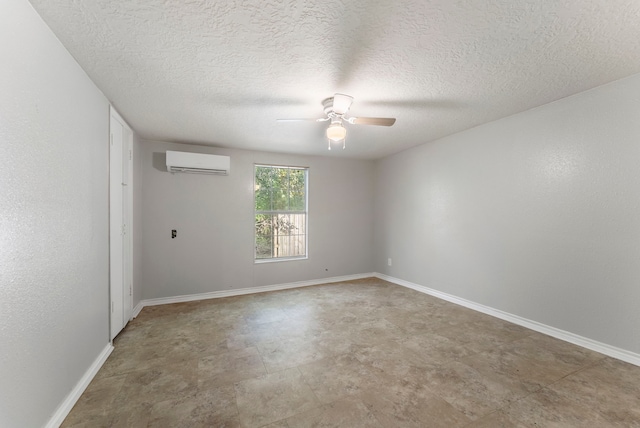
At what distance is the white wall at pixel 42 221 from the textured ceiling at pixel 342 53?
271 mm

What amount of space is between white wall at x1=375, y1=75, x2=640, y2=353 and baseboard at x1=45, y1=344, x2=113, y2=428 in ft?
13.8

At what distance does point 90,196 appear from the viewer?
2084mm

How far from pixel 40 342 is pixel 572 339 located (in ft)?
14.1

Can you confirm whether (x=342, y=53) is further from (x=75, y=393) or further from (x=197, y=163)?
(x=75, y=393)

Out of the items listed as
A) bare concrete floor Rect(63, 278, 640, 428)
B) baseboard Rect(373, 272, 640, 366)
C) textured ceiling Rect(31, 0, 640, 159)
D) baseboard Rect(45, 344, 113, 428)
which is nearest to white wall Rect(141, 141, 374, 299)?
bare concrete floor Rect(63, 278, 640, 428)

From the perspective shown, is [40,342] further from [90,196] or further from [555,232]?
[555,232]

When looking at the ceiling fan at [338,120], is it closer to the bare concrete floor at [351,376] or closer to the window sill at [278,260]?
the bare concrete floor at [351,376]

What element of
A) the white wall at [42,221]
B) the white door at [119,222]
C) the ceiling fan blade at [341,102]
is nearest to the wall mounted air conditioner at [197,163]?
the white door at [119,222]

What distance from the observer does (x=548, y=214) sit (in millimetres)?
2775

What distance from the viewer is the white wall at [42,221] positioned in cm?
122

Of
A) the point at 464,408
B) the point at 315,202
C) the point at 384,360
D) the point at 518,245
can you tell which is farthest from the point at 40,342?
the point at 518,245

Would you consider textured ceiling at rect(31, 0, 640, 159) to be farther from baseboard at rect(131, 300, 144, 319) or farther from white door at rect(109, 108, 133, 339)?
baseboard at rect(131, 300, 144, 319)

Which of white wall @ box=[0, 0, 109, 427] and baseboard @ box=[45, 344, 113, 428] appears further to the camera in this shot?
baseboard @ box=[45, 344, 113, 428]

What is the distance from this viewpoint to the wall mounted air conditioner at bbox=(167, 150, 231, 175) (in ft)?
12.0
